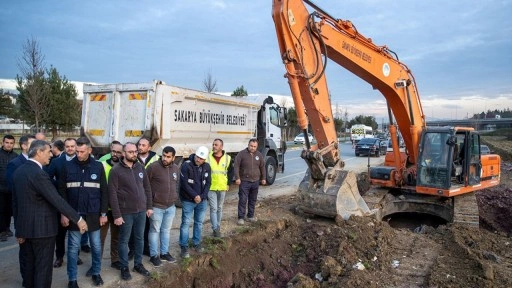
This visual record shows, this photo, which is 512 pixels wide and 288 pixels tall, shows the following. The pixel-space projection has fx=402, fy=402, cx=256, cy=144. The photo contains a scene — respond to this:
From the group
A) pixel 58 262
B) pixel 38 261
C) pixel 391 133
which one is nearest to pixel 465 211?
pixel 391 133

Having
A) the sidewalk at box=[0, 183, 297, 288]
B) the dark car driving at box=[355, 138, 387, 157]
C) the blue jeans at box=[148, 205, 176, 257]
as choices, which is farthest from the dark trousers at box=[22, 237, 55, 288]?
the dark car driving at box=[355, 138, 387, 157]

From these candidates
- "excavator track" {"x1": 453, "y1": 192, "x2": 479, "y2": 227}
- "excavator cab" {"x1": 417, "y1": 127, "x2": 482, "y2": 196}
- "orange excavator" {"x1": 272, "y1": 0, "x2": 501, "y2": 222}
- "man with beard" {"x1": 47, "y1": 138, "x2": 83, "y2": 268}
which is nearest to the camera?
"man with beard" {"x1": 47, "y1": 138, "x2": 83, "y2": 268}

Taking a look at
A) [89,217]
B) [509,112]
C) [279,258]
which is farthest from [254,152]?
[509,112]

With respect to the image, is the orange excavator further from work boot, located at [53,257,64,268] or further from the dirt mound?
work boot, located at [53,257,64,268]

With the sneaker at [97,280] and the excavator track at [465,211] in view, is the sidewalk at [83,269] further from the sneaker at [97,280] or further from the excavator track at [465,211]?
the excavator track at [465,211]

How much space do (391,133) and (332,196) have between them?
3.29 metres

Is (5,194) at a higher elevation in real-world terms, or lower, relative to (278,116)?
lower

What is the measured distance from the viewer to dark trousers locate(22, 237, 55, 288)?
4.28 metres

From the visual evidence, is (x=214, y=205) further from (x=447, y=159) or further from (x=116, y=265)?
(x=447, y=159)

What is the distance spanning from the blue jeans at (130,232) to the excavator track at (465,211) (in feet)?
22.1

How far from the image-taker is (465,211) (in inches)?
349

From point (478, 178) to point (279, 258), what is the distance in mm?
5850

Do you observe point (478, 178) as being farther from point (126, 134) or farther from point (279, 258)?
point (126, 134)

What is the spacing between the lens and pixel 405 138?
32.9 feet
